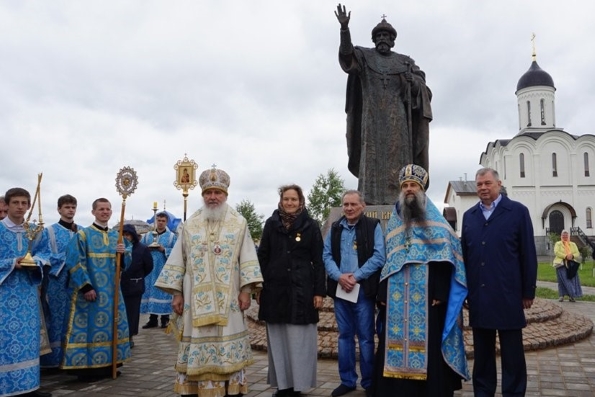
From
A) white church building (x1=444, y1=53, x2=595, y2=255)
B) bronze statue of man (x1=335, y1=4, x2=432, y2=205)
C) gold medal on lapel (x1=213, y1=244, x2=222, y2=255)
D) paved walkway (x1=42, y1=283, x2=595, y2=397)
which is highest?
white church building (x1=444, y1=53, x2=595, y2=255)

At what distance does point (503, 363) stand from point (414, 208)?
1491 millimetres

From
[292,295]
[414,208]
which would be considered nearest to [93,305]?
[292,295]

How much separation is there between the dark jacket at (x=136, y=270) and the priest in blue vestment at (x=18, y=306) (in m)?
2.57

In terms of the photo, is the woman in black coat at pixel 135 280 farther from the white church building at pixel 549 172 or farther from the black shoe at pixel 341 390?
the white church building at pixel 549 172

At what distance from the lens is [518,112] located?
5134 cm

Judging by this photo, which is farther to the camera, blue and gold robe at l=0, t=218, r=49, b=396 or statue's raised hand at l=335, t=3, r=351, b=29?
statue's raised hand at l=335, t=3, r=351, b=29

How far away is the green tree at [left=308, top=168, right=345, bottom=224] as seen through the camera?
44.2m

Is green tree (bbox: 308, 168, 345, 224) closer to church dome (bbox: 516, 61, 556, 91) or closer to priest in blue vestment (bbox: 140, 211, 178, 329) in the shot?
church dome (bbox: 516, 61, 556, 91)

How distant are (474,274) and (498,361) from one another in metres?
2.42

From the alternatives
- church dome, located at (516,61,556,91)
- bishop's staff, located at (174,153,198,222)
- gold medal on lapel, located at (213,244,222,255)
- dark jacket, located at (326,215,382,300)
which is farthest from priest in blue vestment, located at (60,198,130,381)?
church dome, located at (516,61,556,91)

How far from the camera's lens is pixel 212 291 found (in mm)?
4500

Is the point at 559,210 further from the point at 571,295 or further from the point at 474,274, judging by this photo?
the point at 474,274

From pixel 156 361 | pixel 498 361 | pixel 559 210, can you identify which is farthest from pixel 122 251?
pixel 559 210

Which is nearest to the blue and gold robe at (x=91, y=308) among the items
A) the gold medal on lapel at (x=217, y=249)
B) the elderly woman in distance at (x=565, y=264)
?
the gold medal on lapel at (x=217, y=249)
